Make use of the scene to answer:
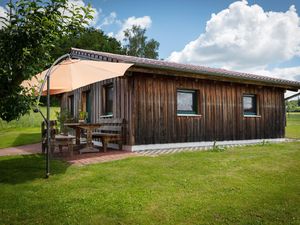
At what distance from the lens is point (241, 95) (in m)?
12.5

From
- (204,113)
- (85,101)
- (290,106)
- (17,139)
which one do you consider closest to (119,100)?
(204,113)

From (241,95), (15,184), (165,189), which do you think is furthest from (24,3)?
(241,95)

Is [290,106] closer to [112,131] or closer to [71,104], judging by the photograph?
[71,104]

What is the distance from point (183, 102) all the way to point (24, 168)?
636cm

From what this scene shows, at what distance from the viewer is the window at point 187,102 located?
10867mm

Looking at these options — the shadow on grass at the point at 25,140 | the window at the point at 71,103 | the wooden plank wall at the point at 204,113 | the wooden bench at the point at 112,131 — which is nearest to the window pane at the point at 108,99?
the wooden bench at the point at 112,131

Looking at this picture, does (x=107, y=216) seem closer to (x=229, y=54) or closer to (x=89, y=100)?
(x=89, y=100)

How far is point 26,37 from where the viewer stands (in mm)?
4711

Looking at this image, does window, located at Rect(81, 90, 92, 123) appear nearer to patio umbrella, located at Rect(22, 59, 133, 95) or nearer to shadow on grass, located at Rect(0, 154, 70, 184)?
shadow on grass, located at Rect(0, 154, 70, 184)

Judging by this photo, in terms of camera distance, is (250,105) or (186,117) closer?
(186,117)

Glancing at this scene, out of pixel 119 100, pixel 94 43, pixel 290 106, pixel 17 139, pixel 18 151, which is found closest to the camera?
pixel 18 151

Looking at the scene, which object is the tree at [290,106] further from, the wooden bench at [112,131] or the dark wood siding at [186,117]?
the wooden bench at [112,131]

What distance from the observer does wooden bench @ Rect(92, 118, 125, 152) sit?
360 inches

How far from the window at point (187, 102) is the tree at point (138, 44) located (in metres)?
35.3
